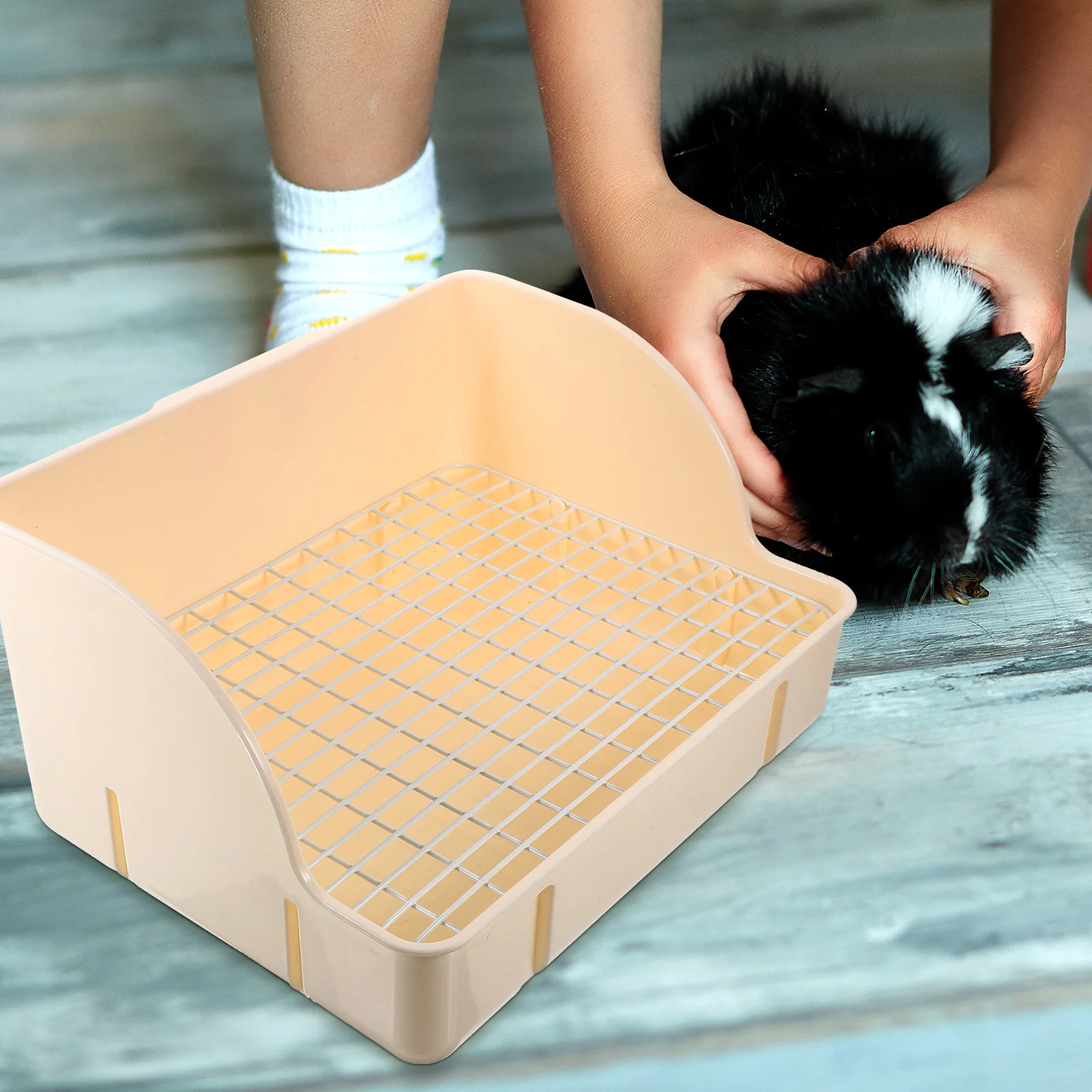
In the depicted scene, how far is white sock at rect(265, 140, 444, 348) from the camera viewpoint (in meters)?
1.15

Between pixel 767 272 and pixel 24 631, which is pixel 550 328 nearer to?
pixel 767 272

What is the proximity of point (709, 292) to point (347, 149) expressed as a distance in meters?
0.40

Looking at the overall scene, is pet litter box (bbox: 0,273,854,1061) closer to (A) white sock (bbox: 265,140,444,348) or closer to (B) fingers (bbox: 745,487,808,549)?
(B) fingers (bbox: 745,487,808,549)

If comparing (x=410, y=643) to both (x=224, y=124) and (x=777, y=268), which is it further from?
(x=224, y=124)

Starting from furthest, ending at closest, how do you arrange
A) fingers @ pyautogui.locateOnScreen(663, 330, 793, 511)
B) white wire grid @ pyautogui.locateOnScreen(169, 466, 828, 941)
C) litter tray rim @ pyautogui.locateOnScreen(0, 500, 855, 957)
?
fingers @ pyautogui.locateOnScreen(663, 330, 793, 511), white wire grid @ pyautogui.locateOnScreen(169, 466, 828, 941), litter tray rim @ pyautogui.locateOnScreen(0, 500, 855, 957)

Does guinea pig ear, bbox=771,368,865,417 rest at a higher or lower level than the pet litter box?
higher

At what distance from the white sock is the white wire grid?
241 mm

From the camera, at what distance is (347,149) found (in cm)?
112

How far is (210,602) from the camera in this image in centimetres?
87

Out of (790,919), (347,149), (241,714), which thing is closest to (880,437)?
(790,919)

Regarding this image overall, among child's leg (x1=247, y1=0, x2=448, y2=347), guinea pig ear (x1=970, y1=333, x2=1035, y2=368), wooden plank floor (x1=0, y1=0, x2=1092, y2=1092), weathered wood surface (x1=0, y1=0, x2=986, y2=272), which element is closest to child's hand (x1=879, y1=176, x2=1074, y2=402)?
guinea pig ear (x1=970, y1=333, x2=1035, y2=368)

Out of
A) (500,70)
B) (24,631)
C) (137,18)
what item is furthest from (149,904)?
(137,18)

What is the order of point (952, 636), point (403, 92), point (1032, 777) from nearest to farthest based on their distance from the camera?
1. point (1032, 777)
2. point (952, 636)
3. point (403, 92)

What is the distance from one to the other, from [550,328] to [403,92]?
317 mm
